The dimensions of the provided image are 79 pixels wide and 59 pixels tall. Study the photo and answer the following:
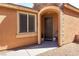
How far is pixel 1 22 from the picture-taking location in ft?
39.0

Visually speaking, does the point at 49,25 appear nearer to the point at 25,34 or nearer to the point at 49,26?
the point at 49,26

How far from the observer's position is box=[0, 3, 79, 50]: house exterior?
40.3 feet

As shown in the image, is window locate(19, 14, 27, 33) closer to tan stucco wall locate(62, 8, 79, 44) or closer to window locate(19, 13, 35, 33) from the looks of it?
window locate(19, 13, 35, 33)

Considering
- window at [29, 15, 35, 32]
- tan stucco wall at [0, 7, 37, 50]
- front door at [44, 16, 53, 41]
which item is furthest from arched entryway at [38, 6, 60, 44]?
tan stucco wall at [0, 7, 37, 50]

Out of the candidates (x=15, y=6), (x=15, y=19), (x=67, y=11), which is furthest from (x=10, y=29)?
(x=67, y=11)

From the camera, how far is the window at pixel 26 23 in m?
14.1

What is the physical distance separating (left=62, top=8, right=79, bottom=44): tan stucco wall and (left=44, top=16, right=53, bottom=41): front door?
288 centimetres

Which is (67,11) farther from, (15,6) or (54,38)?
(15,6)

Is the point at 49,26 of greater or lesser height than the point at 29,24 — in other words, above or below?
below

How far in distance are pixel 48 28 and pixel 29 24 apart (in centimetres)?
445

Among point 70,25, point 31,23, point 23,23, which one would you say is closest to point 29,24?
point 31,23

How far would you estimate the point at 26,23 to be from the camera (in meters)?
14.8

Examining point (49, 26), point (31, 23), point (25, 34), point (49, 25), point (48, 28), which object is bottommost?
point (25, 34)

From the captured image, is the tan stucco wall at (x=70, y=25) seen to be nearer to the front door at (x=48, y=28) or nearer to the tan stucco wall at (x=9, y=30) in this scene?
the front door at (x=48, y=28)
